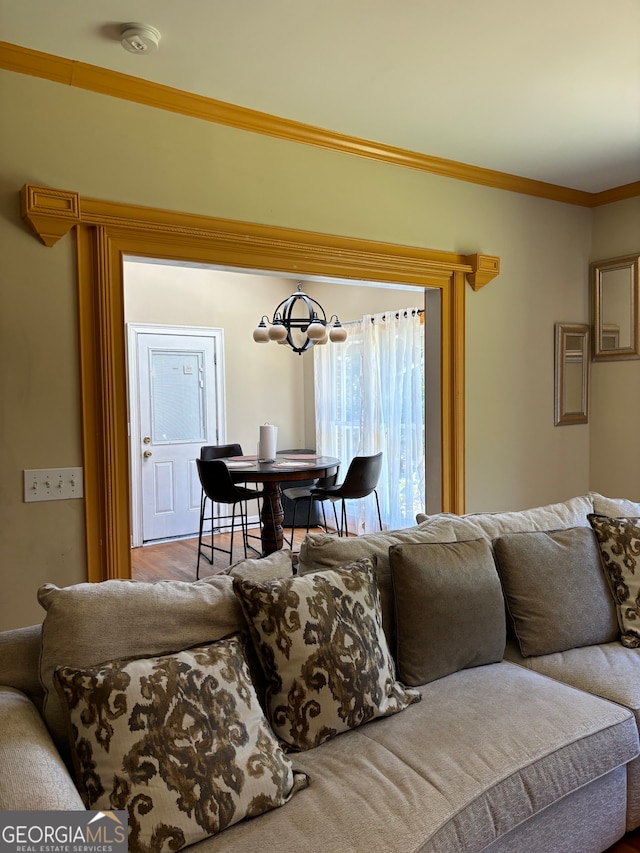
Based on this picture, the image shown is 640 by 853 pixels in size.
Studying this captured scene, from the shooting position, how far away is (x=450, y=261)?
138 inches

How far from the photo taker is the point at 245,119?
9.24ft

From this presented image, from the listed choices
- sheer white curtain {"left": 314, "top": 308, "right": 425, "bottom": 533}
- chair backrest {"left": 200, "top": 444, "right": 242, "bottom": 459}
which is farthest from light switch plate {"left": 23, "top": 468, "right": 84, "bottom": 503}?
sheer white curtain {"left": 314, "top": 308, "right": 425, "bottom": 533}

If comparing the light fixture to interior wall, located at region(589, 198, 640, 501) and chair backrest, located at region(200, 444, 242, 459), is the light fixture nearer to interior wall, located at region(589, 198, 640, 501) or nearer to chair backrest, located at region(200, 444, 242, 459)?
chair backrest, located at region(200, 444, 242, 459)

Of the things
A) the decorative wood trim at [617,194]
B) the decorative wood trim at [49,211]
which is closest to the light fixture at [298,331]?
the decorative wood trim at [617,194]

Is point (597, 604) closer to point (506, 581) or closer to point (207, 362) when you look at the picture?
point (506, 581)

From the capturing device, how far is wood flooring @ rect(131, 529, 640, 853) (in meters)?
4.85

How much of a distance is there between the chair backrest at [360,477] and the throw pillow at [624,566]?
88.0 inches

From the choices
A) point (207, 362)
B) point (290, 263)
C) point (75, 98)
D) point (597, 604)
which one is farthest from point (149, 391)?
point (597, 604)

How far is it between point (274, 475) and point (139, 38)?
257 cm

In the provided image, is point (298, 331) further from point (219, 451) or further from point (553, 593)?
point (553, 593)

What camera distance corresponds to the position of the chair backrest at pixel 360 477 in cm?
449

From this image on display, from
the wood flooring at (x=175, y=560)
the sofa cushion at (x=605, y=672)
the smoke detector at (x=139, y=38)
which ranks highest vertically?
the smoke detector at (x=139, y=38)

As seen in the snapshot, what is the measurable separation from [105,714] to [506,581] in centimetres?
144

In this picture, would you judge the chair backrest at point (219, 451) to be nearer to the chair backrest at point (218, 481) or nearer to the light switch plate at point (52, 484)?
the chair backrest at point (218, 481)
